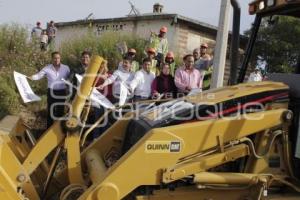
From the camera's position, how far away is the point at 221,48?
9367 millimetres

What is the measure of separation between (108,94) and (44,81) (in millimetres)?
4564

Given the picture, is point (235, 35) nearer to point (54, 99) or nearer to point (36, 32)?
point (54, 99)

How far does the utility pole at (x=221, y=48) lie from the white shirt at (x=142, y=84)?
114cm

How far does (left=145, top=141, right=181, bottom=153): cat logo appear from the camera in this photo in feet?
14.6

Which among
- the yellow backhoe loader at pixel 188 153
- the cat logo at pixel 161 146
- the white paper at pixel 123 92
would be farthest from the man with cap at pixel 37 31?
the cat logo at pixel 161 146

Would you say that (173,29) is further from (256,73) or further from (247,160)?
(247,160)

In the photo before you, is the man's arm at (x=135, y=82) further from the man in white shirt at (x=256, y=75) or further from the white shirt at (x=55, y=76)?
the man in white shirt at (x=256, y=75)

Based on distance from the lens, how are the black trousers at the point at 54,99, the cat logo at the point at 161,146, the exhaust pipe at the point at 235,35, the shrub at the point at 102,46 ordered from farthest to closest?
1. the shrub at the point at 102,46
2. the black trousers at the point at 54,99
3. the exhaust pipe at the point at 235,35
4. the cat logo at the point at 161,146

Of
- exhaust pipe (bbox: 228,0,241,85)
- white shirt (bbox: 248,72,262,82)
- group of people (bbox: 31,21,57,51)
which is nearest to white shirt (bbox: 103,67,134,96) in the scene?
white shirt (bbox: 248,72,262,82)

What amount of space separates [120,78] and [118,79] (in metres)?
0.04

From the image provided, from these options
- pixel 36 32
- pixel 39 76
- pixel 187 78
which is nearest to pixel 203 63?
pixel 187 78

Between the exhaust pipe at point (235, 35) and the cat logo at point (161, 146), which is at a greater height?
the exhaust pipe at point (235, 35)

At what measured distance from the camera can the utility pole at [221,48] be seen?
9.02 metres

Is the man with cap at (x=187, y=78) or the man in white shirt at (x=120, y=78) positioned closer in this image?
the man with cap at (x=187, y=78)
